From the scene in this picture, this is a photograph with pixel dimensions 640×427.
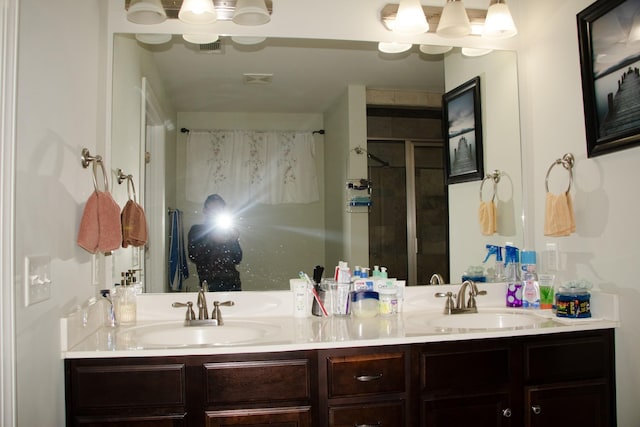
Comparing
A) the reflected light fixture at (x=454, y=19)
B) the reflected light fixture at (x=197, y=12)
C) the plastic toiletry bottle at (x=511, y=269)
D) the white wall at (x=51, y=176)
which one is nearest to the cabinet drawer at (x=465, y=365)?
the plastic toiletry bottle at (x=511, y=269)

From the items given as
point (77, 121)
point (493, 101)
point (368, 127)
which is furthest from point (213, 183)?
Result: point (493, 101)

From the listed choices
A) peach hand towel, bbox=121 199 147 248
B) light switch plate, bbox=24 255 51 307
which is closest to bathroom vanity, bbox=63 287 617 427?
light switch plate, bbox=24 255 51 307

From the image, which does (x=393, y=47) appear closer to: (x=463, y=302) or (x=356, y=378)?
(x=463, y=302)

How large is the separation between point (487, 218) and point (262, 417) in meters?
1.42

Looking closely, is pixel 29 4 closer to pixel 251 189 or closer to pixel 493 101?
pixel 251 189

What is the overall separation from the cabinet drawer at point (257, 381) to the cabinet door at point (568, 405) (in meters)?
0.85

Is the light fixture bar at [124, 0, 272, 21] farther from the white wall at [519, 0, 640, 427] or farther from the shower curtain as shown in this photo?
the white wall at [519, 0, 640, 427]

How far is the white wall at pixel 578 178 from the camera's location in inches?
68.8

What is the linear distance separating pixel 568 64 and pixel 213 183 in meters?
1.64

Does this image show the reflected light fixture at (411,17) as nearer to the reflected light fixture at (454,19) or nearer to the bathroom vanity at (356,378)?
the reflected light fixture at (454,19)

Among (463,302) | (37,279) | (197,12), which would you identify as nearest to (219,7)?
(197,12)

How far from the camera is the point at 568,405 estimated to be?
68.9 inches

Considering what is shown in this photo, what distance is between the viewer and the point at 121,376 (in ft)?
4.82

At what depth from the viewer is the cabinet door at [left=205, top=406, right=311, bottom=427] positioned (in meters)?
1.48
